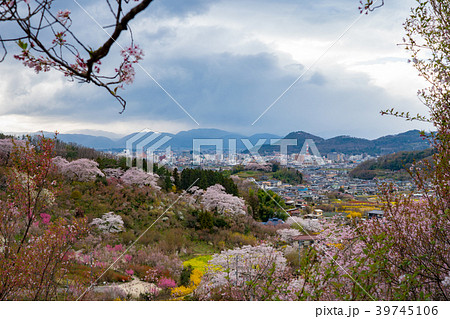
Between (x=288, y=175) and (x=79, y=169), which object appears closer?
(x=288, y=175)

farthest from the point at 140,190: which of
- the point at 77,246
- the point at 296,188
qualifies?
the point at 296,188

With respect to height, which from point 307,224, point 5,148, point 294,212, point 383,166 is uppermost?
point 5,148

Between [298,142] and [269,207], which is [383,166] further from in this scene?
[269,207]

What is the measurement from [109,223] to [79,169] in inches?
89.6

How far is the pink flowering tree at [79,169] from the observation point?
785 centimetres

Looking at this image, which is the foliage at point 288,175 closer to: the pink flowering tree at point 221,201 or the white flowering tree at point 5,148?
the pink flowering tree at point 221,201

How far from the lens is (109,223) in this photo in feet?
21.5

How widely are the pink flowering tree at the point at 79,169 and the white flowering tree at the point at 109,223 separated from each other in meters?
1.64

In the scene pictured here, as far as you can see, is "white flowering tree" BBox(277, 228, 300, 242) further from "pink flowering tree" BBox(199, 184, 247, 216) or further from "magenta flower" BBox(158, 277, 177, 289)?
"magenta flower" BBox(158, 277, 177, 289)

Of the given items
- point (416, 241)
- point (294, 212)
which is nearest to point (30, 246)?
point (416, 241)

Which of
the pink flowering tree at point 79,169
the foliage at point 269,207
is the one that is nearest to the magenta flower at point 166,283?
the foliage at point 269,207

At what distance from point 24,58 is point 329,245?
4.03 m

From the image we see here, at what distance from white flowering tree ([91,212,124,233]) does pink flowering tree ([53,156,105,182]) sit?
164 centimetres

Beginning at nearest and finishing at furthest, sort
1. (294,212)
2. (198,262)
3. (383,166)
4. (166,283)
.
→ (166,283), (198,262), (383,166), (294,212)
